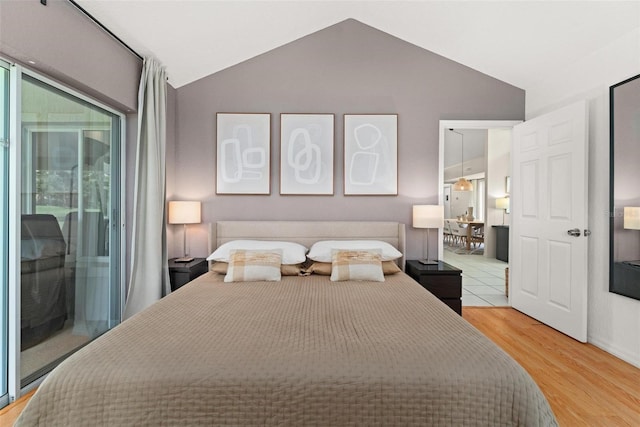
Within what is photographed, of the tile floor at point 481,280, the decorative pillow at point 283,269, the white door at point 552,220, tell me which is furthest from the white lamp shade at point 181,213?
the white door at point 552,220

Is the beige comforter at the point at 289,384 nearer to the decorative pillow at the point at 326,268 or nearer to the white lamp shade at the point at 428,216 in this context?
the decorative pillow at the point at 326,268

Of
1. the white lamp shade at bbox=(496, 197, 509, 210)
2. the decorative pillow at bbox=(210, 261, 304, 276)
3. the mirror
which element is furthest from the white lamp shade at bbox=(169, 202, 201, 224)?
the white lamp shade at bbox=(496, 197, 509, 210)

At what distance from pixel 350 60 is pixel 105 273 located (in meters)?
3.17

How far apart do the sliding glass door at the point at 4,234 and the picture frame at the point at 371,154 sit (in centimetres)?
264

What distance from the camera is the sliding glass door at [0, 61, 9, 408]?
1909 mm

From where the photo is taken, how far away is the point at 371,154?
3.49 metres

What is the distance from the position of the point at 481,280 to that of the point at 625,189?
283 cm

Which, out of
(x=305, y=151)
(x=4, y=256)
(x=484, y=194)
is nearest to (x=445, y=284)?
(x=305, y=151)

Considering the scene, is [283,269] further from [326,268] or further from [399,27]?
[399,27]

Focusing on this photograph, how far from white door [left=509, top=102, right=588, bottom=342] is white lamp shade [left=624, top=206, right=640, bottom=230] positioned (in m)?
0.27

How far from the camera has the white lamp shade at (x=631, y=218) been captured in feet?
7.80

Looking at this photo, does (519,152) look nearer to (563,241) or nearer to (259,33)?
(563,241)

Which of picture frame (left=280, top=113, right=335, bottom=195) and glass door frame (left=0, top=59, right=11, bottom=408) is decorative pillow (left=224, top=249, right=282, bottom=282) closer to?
picture frame (left=280, top=113, right=335, bottom=195)

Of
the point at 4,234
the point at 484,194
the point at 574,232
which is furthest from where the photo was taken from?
the point at 484,194
